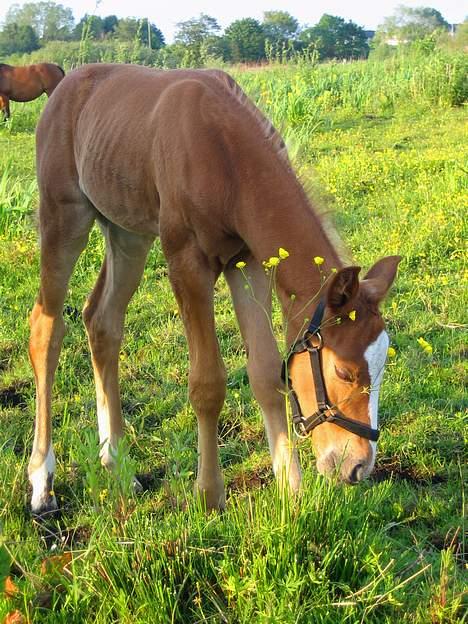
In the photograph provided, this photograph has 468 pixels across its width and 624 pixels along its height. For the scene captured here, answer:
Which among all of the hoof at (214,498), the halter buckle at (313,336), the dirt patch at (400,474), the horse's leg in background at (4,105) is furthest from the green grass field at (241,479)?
the horse's leg in background at (4,105)

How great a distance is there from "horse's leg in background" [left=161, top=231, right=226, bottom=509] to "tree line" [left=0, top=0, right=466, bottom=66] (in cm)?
488

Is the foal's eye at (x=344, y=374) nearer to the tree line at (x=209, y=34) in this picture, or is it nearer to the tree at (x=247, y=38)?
the tree line at (x=209, y=34)

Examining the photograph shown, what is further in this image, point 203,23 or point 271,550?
point 203,23

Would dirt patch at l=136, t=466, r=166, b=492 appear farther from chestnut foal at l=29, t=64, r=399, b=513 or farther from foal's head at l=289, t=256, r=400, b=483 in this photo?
foal's head at l=289, t=256, r=400, b=483

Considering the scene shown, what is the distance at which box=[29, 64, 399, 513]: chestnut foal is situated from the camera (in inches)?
104

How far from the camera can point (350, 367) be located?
2.56m

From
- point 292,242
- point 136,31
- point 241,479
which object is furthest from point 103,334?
point 136,31

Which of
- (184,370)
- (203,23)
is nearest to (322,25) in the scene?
(203,23)

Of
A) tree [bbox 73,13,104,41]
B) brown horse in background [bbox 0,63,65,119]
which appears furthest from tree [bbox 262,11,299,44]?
brown horse in background [bbox 0,63,65,119]

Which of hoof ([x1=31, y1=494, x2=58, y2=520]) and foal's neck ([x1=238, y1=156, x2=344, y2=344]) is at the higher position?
foal's neck ([x1=238, y1=156, x2=344, y2=344])

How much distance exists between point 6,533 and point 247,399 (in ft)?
4.99

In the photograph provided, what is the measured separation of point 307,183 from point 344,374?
83 centimetres

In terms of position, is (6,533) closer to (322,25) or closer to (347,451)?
(347,451)

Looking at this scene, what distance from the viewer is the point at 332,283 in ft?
8.29
